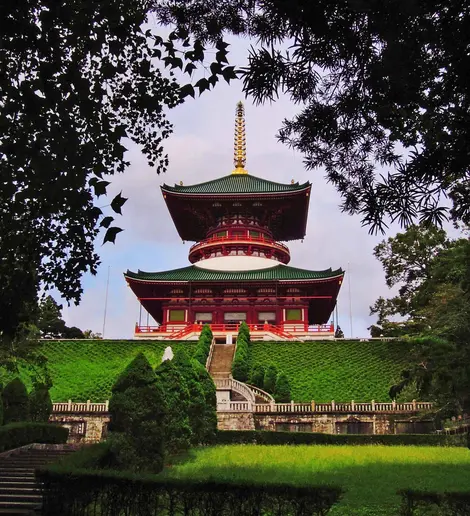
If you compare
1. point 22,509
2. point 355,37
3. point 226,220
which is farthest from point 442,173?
point 226,220

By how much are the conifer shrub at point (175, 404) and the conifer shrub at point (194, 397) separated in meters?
1.28

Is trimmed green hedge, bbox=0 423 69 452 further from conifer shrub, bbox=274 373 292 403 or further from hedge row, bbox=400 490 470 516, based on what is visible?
hedge row, bbox=400 490 470 516

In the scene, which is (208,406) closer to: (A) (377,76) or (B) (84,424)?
(B) (84,424)

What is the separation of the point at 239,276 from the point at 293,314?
15.3ft

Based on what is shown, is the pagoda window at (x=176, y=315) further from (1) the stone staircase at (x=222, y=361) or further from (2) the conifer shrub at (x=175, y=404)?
(2) the conifer shrub at (x=175, y=404)

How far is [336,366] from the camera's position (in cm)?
3297

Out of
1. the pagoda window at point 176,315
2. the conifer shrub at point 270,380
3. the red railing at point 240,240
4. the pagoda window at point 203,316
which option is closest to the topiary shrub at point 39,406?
the conifer shrub at point 270,380

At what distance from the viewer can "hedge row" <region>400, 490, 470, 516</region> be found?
7758 mm

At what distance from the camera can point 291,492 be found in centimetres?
789

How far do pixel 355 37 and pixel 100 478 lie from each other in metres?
6.80

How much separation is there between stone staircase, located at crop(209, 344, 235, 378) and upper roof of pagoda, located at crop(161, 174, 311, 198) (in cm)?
1318

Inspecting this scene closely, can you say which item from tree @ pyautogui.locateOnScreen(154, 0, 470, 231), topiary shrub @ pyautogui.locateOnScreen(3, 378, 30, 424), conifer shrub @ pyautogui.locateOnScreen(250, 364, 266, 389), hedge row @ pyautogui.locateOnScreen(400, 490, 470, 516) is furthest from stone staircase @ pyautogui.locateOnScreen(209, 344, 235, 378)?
tree @ pyautogui.locateOnScreen(154, 0, 470, 231)

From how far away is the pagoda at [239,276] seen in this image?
4109 cm

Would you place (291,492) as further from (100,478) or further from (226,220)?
(226,220)
